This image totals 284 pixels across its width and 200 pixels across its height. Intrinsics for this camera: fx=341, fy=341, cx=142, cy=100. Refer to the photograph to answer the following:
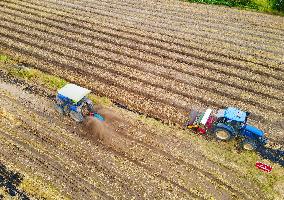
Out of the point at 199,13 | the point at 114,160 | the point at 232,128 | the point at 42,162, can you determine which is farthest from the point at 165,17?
the point at 42,162

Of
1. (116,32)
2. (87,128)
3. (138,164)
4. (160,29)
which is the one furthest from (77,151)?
(160,29)

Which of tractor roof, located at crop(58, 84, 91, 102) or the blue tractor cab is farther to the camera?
tractor roof, located at crop(58, 84, 91, 102)

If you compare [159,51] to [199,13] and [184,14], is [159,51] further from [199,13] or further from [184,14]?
[199,13]

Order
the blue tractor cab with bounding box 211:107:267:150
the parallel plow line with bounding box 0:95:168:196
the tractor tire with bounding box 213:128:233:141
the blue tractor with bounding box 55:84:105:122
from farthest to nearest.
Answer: the blue tractor with bounding box 55:84:105:122, the tractor tire with bounding box 213:128:233:141, the blue tractor cab with bounding box 211:107:267:150, the parallel plow line with bounding box 0:95:168:196

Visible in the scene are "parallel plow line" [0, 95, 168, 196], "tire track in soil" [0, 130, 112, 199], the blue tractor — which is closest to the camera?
"tire track in soil" [0, 130, 112, 199]

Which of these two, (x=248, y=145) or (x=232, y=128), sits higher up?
(x=232, y=128)

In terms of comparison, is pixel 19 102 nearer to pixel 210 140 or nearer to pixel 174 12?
pixel 210 140

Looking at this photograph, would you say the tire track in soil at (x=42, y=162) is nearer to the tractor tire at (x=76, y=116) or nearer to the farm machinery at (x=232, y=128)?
the tractor tire at (x=76, y=116)

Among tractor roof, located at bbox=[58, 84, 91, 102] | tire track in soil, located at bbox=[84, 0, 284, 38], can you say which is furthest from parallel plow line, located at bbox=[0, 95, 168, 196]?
tire track in soil, located at bbox=[84, 0, 284, 38]

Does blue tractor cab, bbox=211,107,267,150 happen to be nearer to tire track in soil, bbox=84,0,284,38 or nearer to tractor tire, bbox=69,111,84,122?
tractor tire, bbox=69,111,84,122
